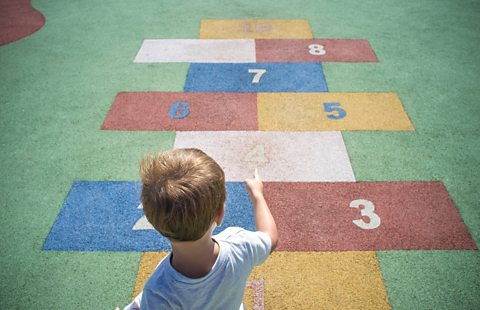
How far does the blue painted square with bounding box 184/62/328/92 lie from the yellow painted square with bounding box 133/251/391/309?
8.78ft

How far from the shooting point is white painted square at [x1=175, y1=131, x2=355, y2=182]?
12.0ft

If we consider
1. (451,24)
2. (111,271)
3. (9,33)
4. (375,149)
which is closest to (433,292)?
(375,149)

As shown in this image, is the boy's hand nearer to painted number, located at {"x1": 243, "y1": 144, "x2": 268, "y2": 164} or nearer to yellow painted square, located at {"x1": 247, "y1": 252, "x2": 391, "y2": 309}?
yellow painted square, located at {"x1": 247, "y1": 252, "x2": 391, "y2": 309}

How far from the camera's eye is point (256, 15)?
7137mm

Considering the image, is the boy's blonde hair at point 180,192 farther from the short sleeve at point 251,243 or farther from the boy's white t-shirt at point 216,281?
the short sleeve at point 251,243

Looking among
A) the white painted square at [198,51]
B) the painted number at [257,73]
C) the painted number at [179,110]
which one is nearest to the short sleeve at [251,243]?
the painted number at [179,110]

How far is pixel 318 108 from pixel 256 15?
11.5ft

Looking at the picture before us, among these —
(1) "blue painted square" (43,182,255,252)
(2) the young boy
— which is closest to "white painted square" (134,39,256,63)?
(1) "blue painted square" (43,182,255,252)

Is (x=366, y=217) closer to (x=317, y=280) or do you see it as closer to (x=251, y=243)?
(x=317, y=280)

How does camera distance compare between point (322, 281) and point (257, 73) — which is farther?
point (257, 73)

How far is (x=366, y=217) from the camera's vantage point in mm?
3203

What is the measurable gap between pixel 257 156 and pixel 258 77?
69.1 inches

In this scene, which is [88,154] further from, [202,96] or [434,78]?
[434,78]

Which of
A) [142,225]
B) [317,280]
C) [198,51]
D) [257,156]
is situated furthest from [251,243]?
[198,51]
